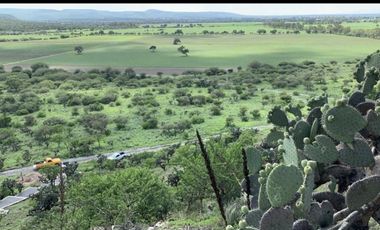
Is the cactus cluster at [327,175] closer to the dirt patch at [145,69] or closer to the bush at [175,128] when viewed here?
the bush at [175,128]

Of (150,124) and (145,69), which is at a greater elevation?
(150,124)

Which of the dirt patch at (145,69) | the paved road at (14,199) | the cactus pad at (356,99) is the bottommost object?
the dirt patch at (145,69)

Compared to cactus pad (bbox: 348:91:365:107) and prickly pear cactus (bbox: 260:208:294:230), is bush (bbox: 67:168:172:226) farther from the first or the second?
prickly pear cactus (bbox: 260:208:294:230)

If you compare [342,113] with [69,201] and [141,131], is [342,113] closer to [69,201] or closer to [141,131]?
[69,201]

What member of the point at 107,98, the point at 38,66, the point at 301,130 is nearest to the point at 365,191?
the point at 301,130

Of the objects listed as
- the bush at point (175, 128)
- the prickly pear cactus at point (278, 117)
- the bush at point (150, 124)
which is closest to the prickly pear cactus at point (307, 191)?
the prickly pear cactus at point (278, 117)

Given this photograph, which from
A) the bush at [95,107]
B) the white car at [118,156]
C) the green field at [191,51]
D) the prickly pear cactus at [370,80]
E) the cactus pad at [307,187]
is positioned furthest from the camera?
the green field at [191,51]

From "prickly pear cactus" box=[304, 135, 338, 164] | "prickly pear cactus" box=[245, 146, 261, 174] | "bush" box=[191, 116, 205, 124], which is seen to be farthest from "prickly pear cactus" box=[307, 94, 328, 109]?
"bush" box=[191, 116, 205, 124]

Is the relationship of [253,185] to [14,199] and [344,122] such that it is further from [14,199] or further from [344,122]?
[14,199]
